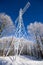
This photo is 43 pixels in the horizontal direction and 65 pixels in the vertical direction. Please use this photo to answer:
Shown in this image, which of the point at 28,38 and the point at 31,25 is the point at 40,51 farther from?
the point at 31,25

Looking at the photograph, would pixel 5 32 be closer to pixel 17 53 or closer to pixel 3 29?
pixel 3 29

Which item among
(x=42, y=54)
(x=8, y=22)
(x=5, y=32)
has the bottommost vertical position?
(x=42, y=54)

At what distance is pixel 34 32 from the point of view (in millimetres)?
4941

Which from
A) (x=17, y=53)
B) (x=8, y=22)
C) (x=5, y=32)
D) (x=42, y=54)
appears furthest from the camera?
(x=8, y=22)

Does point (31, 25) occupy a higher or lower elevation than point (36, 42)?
higher

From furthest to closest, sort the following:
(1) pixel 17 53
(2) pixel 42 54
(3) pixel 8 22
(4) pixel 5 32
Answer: (3) pixel 8 22
(4) pixel 5 32
(2) pixel 42 54
(1) pixel 17 53

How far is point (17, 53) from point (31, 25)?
1.19m

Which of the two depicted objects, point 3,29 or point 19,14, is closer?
point 19,14

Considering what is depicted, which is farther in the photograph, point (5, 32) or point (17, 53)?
point (5, 32)

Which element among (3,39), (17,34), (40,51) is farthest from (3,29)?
(40,51)

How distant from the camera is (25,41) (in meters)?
4.45

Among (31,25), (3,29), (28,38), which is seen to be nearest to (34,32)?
(31,25)

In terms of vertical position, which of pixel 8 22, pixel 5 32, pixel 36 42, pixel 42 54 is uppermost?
pixel 8 22

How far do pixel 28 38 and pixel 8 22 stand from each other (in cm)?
108
